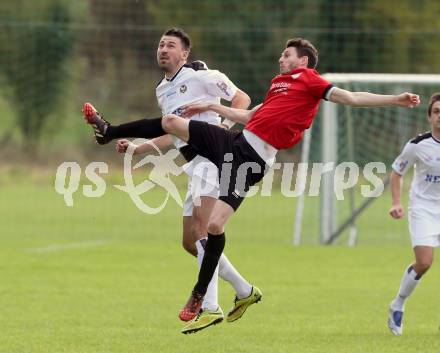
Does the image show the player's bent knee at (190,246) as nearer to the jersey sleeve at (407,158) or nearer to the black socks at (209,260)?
the black socks at (209,260)

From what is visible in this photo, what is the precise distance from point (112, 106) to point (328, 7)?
6.11m

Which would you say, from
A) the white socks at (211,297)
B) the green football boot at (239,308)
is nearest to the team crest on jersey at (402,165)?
the green football boot at (239,308)

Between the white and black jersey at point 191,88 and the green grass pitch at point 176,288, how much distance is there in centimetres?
191

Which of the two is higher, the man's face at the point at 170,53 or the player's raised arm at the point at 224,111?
the man's face at the point at 170,53

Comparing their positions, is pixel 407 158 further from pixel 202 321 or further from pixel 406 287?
pixel 202 321

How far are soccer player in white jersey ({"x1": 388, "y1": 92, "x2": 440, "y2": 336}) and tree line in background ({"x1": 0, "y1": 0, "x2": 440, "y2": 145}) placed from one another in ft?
36.2

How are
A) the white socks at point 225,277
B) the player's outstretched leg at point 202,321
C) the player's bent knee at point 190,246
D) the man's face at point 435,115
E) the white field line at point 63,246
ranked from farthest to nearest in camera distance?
1. the white field line at point 63,246
2. the player's bent knee at point 190,246
3. the man's face at point 435,115
4. the white socks at point 225,277
5. the player's outstretched leg at point 202,321

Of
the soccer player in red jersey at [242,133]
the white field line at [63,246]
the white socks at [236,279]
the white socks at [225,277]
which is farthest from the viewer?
the white field line at [63,246]

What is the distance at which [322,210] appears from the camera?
62.6ft

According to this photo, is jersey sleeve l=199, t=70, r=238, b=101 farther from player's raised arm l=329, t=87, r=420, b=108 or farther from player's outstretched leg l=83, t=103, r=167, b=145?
player's raised arm l=329, t=87, r=420, b=108

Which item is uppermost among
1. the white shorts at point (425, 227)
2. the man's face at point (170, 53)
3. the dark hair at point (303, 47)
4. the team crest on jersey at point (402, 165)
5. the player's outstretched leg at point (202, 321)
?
the dark hair at point (303, 47)

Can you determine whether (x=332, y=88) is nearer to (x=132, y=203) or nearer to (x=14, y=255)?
(x=14, y=255)

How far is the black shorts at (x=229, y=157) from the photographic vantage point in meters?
9.21

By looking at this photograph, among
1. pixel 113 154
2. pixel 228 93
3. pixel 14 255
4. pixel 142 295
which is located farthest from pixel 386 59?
pixel 228 93
